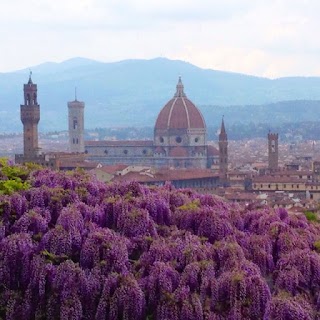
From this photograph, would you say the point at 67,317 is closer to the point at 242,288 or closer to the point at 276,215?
the point at 242,288

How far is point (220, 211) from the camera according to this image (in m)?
16.7

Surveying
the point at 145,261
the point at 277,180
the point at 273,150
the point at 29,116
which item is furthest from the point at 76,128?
the point at 145,261

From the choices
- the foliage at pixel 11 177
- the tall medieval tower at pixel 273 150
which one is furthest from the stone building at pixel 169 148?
the foliage at pixel 11 177

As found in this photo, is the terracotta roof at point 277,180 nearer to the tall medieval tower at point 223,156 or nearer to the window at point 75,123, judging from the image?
the tall medieval tower at point 223,156

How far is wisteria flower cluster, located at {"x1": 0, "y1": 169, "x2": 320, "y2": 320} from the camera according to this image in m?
13.7

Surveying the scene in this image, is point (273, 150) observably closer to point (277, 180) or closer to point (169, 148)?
point (169, 148)

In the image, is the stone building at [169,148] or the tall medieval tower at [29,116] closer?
the tall medieval tower at [29,116]

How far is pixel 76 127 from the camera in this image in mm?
125125

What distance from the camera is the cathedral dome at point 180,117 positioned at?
117188 millimetres

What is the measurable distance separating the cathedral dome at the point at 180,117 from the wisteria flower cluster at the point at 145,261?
10042 cm

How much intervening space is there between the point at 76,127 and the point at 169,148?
1437 cm

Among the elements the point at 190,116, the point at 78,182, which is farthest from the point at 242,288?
the point at 190,116

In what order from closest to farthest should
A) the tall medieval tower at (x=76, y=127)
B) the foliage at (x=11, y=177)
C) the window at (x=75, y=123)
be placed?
the foliage at (x=11, y=177) < the tall medieval tower at (x=76, y=127) < the window at (x=75, y=123)

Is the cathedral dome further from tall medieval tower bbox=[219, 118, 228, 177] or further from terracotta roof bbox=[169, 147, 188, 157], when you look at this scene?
tall medieval tower bbox=[219, 118, 228, 177]
